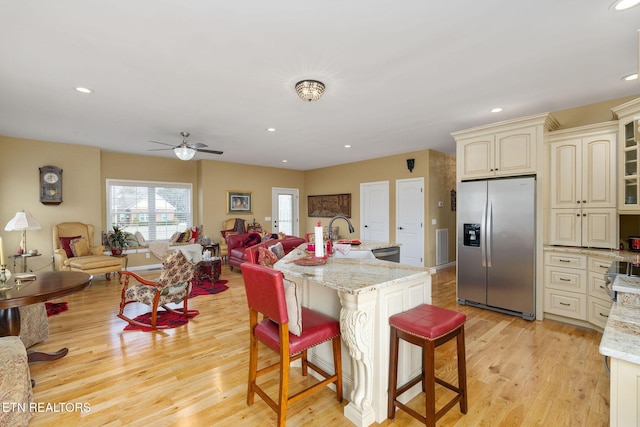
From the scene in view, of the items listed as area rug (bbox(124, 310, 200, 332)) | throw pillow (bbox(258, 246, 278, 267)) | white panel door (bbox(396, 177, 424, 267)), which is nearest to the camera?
throw pillow (bbox(258, 246, 278, 267))

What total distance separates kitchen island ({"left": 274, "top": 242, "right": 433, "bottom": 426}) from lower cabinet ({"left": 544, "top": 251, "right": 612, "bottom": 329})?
2.36m

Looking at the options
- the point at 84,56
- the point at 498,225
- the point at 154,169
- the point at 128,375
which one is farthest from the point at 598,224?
the point at 154,169

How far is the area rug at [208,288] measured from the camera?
4676 millimetres

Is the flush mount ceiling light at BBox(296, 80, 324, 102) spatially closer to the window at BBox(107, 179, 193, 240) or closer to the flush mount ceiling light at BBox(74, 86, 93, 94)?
the flush mount ceiling light at BBox(74, 86, 93, 94)

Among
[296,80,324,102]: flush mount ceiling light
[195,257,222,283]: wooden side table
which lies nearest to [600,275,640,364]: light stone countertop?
[296,80,324,102]: flush mount ceiling light

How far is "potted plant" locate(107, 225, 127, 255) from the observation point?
575 cm

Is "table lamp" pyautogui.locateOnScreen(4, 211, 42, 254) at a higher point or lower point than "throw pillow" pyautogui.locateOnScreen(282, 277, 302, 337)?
higher

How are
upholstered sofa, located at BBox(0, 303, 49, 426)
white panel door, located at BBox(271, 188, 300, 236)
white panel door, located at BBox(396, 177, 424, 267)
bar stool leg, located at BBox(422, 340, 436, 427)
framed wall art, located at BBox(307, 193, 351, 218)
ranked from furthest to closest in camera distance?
white panel door, located at BBox(271, 188, 300, 236), framed wall art, located at BBox(307, 193, 351, 218), white panel door, located at BBox(396, 177, 424, 267), upholstered sofa, located at BBox(0, 303, 49, 426), bar stool leg, located at BBox(422, 340, 436, 427)

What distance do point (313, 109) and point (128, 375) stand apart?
10.9 feet

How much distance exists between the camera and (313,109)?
368 centimetres

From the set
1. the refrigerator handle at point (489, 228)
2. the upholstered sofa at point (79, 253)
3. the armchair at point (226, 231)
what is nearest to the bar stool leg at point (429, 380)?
the refrigerator handle at point (489, 228)

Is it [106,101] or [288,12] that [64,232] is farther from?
[288,12]

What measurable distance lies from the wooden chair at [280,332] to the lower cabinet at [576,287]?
9.98ft

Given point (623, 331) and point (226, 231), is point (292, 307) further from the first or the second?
point (226, 231)
